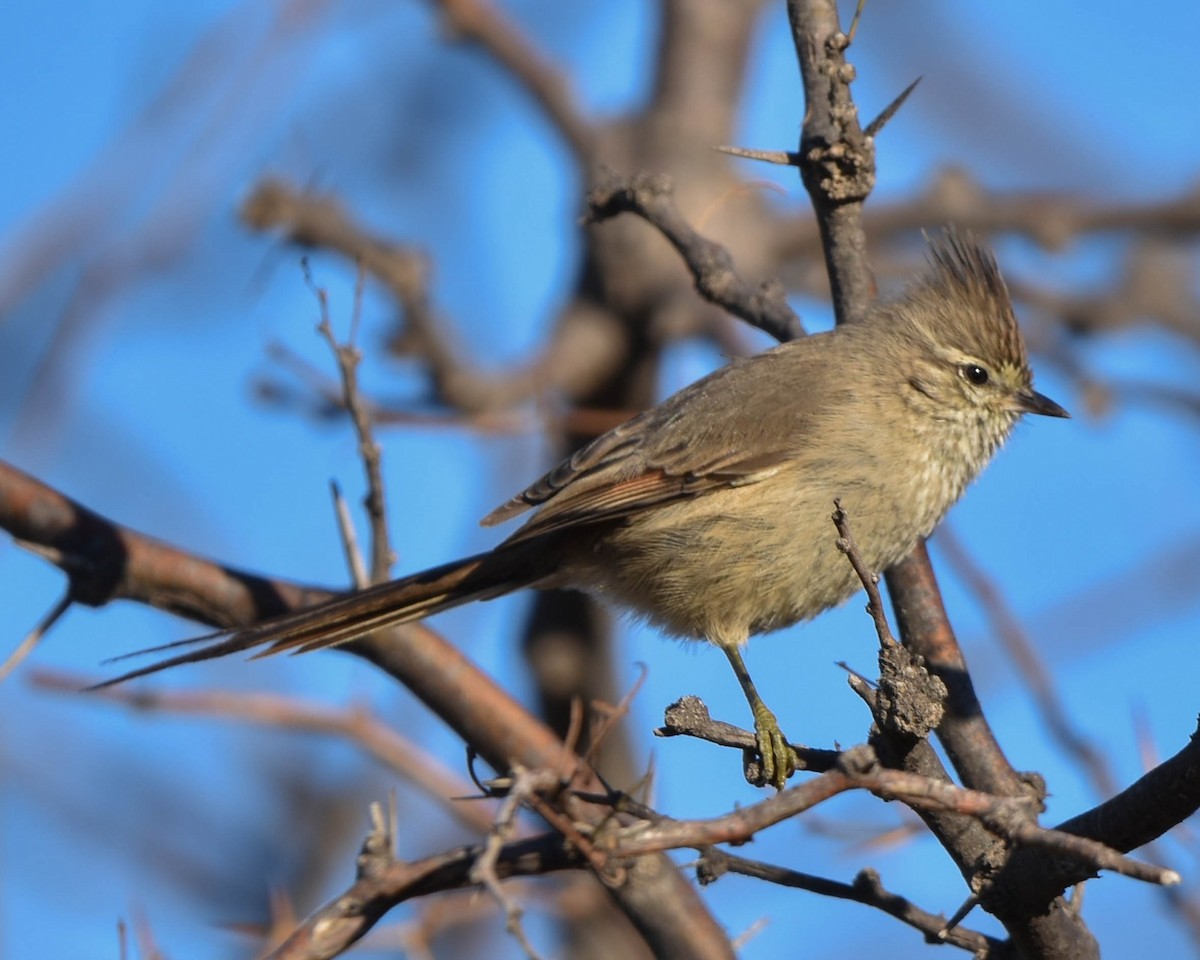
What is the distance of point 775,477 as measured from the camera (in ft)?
14.3

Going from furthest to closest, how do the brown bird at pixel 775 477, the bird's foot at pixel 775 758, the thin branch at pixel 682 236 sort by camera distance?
the thin branch at pixel 682 236
the brown bird at pixel 775 477
the bird's foot at pixel 775 758

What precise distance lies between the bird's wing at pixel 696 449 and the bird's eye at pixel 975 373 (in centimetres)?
52

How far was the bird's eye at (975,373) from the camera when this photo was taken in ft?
15.4

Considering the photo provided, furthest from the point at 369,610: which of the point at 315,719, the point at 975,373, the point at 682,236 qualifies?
the point at 975,373

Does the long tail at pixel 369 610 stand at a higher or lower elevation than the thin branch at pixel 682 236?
lower

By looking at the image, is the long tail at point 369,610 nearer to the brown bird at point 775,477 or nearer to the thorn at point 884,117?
the brown bird at point 775,477

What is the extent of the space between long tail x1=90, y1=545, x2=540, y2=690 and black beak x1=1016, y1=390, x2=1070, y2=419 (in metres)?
1.74

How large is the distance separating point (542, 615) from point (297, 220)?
83.1 inches

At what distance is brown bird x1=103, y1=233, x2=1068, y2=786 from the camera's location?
421 cm

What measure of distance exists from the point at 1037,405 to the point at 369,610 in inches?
91.7

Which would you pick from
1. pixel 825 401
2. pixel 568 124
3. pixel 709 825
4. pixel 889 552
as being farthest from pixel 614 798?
pixel 568 124

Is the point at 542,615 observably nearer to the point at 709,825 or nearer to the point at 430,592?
the point at 430,592

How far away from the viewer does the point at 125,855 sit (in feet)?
21.8

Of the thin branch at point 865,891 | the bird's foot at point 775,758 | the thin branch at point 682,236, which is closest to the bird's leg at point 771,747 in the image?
the bird's foot at point 775,758
